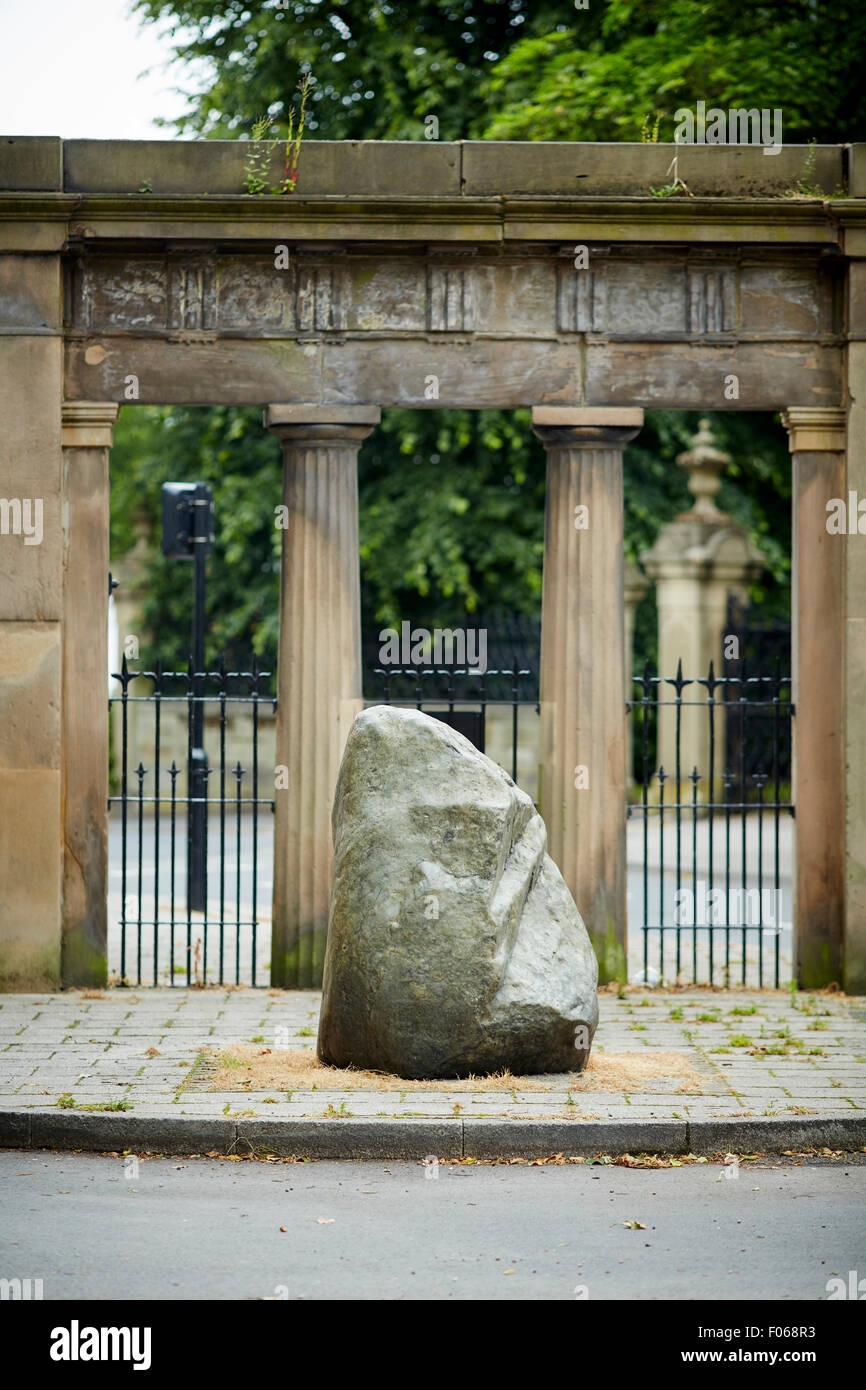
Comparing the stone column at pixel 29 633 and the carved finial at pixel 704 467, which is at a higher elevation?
the carved finial at pixel 704 467

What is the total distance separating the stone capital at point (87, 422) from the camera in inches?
413

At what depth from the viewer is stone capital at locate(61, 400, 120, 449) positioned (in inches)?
413

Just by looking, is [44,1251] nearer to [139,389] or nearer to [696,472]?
[139,389]

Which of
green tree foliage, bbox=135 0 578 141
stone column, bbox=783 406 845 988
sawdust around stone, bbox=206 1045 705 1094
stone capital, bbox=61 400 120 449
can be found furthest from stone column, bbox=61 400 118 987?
green tree foliage, bbox=135 0 578 141

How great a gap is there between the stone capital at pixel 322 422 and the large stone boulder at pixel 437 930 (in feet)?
9.82

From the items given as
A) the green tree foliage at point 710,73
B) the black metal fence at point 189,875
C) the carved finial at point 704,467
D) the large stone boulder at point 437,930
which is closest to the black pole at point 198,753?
the black metal fence at point 189,875

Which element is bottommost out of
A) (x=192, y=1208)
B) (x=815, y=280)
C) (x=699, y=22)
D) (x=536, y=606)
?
(x=192, y=1208)

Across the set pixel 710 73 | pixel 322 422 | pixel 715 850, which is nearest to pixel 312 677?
pixel 322 422

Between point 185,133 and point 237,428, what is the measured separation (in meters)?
4.73

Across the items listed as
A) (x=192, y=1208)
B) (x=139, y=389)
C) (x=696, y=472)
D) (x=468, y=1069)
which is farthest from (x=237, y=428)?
(x=192, y=1208)

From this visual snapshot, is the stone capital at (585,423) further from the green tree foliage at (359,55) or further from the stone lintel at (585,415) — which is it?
the green tree foliage at (359,55)

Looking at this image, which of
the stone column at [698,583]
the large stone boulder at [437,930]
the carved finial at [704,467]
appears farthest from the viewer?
the stone column at [698,583]

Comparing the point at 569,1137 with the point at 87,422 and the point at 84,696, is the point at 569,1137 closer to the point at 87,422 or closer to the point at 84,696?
the point at 84,696

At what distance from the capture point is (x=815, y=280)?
10.7 meters
